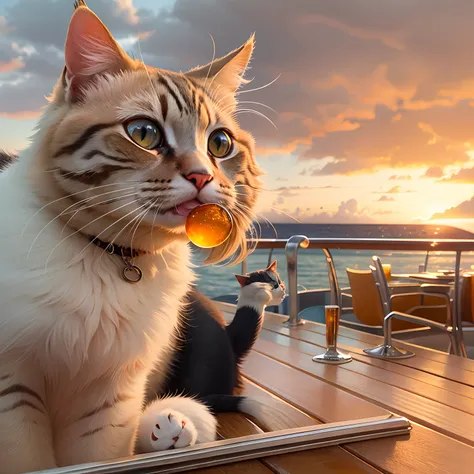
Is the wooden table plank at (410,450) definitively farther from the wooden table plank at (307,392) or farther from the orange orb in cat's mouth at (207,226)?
the orange orb in cat's mouth at (207,226)

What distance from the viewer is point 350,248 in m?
1.58

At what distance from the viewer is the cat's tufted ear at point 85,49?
479 millimetres

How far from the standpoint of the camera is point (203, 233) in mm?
472

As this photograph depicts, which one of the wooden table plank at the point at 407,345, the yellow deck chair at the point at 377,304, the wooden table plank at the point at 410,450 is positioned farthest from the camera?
the yellow deck chair at the point at 377,304

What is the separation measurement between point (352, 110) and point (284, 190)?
2.94m

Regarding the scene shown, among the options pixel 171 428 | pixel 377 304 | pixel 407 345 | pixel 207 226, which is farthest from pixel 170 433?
pixel 377 304

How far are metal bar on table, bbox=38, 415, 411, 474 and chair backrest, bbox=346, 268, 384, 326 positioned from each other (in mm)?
1644

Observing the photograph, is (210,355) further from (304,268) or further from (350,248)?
(350,248)

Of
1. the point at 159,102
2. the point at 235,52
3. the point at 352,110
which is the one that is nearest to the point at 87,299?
the point at 159,102

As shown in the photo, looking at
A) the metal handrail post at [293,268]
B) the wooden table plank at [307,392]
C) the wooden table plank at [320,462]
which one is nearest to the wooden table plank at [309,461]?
the wooden table plank at [320,462]

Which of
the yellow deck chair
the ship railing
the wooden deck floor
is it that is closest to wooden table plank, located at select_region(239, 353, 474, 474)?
the wooden deck floor

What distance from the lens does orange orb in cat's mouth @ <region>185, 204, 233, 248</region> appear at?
18.5 inches

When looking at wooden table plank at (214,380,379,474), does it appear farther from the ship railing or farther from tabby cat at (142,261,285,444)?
the ship railing

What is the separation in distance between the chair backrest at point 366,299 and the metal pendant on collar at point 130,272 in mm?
1877
